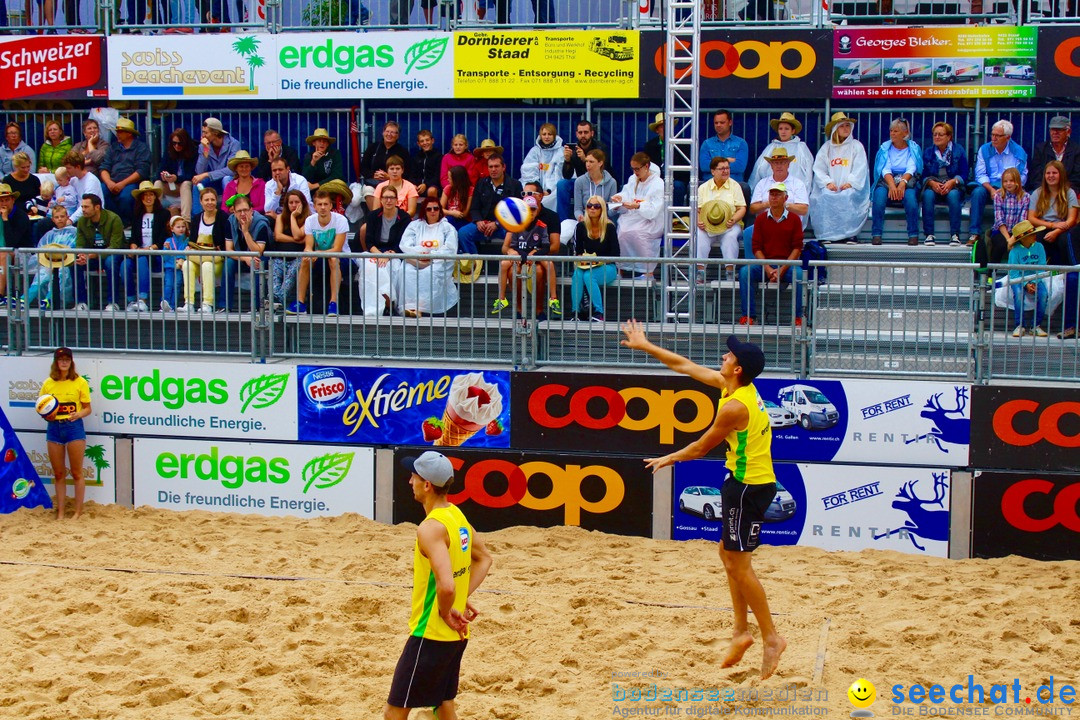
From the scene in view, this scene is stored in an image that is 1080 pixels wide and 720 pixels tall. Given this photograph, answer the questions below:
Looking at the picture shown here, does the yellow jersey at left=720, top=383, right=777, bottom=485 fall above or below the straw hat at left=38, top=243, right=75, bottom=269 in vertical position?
below

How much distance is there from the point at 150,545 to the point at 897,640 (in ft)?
19.8

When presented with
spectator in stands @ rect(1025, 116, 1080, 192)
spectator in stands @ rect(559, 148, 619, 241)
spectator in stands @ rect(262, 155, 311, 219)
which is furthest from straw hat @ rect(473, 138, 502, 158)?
spectator in stands @ rect(1025, 116, 1080, 192)

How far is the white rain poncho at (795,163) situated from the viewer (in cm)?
1416

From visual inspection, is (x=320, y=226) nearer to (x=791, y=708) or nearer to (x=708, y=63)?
(x=708, y=63)

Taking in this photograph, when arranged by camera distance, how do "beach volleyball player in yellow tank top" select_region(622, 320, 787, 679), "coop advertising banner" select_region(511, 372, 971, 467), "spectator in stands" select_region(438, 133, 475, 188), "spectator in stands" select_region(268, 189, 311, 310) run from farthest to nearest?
1. "spectator in stands" select_region(438, 133, 475, 188)
2. "spectator in stands" select_region(268, 189, 311, 310)
3. "coop advertising banner" select_region(511, 372, 971, 467)
4. "beach volleyball player in yellow tank top" select_region(622, 320, 787, 679)

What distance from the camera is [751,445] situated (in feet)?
24.6

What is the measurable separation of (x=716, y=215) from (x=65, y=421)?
21.9 feet

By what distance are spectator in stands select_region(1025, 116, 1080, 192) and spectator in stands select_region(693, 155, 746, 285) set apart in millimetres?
3134

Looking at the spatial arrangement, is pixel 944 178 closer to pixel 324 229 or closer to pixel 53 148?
pixel 324 229

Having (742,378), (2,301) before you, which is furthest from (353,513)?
(742,378)

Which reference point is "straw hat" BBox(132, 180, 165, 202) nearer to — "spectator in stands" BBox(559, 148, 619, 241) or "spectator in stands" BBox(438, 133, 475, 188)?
"spectator in stands" BBox(438, 133, 475, 188)

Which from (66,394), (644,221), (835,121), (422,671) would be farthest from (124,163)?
(422,671)

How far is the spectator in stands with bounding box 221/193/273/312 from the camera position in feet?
37.4

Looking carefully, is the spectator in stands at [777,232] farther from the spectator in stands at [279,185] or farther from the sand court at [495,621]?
the spectator in stands at [279,185]
